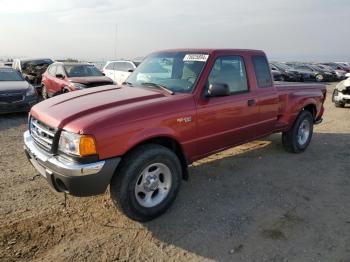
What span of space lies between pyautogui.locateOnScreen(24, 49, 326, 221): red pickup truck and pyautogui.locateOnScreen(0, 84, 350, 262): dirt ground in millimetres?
400

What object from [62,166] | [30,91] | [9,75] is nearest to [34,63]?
[9,75]

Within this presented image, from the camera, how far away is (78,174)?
346cm

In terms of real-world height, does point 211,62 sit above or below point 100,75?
above

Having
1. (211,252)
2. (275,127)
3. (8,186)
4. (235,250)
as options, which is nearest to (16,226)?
(8,186)

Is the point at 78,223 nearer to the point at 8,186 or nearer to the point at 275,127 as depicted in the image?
the point at 8,186

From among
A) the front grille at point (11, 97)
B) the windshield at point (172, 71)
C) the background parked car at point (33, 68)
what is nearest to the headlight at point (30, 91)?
the front grille at point (11, 97)

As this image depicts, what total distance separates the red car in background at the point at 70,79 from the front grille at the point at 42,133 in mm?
7379

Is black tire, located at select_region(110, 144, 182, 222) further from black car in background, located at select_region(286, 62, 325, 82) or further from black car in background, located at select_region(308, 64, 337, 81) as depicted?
black car in background, located at select_region(308, 64, 337, 81)

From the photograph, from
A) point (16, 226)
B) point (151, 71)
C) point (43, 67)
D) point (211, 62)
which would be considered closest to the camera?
point (16, 226)

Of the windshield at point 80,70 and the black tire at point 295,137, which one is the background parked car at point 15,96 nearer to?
the windshield at point 80,70

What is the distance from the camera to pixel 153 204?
4.12m

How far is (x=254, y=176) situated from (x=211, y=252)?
2289mm

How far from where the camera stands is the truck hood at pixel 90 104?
147 inches

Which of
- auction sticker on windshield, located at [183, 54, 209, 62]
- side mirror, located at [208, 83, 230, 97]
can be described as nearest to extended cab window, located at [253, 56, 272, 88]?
auction sticker on windshield, located at [183, 54, 209, 62]
